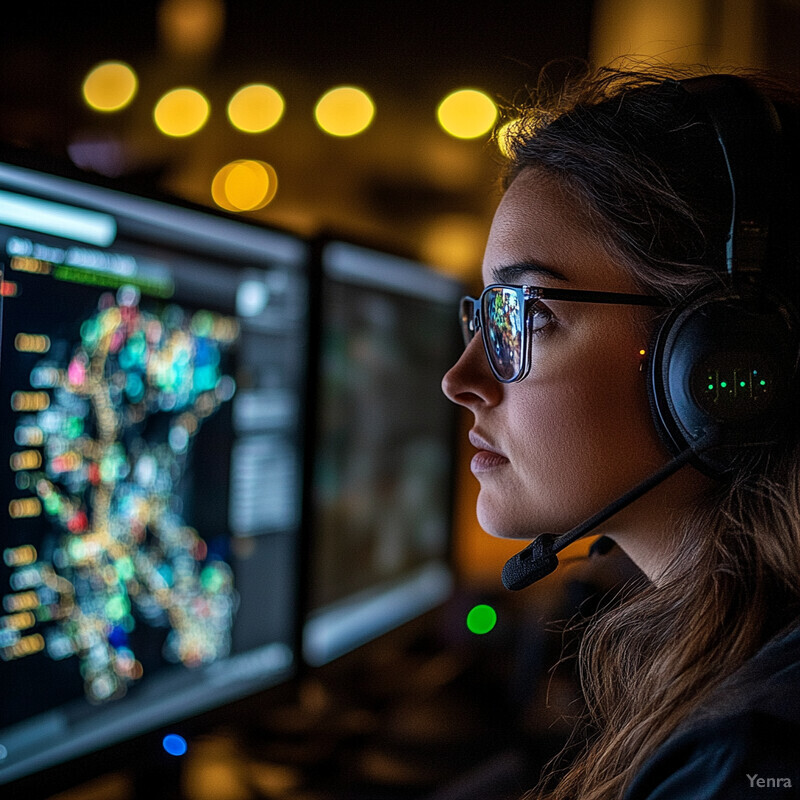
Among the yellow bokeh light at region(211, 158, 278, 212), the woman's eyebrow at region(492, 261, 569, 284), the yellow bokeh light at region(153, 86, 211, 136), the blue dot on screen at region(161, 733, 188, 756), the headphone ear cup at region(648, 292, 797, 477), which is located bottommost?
the blue dot on screen at region(161, 733, 188, 756)

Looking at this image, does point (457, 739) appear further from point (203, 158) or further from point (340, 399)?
point (203, 158)

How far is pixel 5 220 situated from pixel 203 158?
1080 mm

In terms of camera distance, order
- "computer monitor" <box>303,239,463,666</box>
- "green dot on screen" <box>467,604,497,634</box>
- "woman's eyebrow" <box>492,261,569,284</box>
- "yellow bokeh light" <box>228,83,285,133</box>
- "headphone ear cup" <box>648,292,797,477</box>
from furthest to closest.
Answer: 1. "yellow bokeh light" <box>228,83,285,133</box>
2. "green dot on screen" <box>467,604,497,634</box>
3. "computer monitor" <box>303,239,463,666</box>
4. "woman's eyebrow" <box>492,261,569,284</box>
5. "headphone ear cup" <box>648,292,797,477</box>

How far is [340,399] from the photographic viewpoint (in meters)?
1.22

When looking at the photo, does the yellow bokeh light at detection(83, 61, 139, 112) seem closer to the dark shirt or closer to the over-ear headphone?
the over-ear headphone

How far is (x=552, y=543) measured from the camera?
2.09 feet

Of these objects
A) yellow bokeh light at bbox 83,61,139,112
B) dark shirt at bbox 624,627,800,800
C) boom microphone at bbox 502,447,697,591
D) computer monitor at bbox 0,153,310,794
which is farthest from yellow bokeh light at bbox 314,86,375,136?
dark shirt at bbox 624,627,800,800

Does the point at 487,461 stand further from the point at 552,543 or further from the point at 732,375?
the point at 732,375

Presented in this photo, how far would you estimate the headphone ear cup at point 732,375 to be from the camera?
551mm

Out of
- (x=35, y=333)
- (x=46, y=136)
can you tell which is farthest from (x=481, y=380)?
(x=46, y=136)

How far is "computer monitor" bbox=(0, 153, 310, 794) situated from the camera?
707 mm

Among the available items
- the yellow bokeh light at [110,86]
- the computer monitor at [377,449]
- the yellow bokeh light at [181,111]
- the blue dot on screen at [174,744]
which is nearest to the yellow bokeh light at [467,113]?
the computer monitor at [377,449]

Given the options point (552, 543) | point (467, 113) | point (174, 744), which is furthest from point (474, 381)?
point (467, 113)

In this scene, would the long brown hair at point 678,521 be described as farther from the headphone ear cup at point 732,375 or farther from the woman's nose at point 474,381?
the woman's nose at point 474,381
